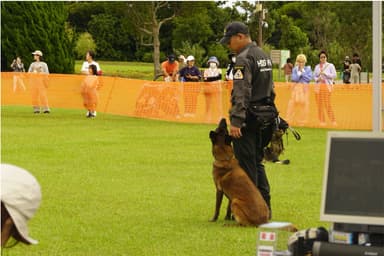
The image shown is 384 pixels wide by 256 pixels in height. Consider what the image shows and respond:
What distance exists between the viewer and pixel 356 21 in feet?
175

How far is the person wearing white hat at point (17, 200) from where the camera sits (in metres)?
3.27

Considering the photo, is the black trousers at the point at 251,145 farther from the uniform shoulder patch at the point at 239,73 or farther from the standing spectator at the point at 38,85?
the standing spectator at the point at 38,85

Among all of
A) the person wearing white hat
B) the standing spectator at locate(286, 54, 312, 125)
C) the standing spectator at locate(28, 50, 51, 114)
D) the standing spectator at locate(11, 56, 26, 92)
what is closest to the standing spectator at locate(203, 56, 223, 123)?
the standing spectator at locate(286, 54, 312, 125)

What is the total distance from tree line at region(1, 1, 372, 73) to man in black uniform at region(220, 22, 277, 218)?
26.6 meters

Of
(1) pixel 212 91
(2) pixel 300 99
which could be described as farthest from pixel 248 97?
(1) pixel 212 91

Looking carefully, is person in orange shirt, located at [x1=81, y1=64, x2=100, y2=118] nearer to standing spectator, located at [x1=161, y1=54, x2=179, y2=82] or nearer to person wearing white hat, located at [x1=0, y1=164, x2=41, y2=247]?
standing spectator, located at [x1=161, y1=54, x2=179, y2=82]

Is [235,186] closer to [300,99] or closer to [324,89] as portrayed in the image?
[324,89]

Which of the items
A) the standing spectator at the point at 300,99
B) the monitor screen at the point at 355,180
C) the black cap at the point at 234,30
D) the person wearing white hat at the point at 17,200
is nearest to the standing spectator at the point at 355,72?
the standing spectator at the point at 300,99

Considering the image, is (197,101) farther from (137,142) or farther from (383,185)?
(383,185)

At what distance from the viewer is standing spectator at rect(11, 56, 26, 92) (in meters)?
→ 24.8

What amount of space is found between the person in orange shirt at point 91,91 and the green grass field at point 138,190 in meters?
3.80

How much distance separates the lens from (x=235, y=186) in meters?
8.29

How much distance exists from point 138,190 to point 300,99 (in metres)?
10.3

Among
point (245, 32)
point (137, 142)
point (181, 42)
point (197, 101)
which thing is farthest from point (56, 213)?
point (181, 42)
